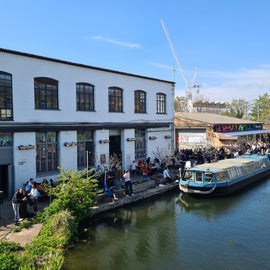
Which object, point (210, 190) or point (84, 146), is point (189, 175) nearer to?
point (210, 190)

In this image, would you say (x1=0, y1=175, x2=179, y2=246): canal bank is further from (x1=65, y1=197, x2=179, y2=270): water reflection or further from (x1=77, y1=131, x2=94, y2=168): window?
(x1=77, y1=131, x2=94, y2=168): window

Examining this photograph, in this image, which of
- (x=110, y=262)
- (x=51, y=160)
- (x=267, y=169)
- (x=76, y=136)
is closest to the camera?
(x=110, y=262)

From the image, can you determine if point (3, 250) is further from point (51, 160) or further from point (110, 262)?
point (51, 160)

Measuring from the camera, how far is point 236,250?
32.8ft

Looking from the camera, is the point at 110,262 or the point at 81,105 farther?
the point at 81,105

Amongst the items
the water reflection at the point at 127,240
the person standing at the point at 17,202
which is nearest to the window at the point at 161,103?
the water reflection at the point at 127,240

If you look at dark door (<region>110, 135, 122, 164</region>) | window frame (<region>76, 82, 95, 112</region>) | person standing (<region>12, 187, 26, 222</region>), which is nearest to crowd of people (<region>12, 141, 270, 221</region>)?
person standing (<region>12, 187, 26, 222</region>)

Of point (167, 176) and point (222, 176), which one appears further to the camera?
point (167, 176)

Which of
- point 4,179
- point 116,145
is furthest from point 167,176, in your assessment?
point 4,179

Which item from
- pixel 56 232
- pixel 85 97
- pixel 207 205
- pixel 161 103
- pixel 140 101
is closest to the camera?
pixel 56 232

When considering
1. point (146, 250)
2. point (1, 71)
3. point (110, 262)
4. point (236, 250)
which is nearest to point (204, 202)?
point (236, 250)

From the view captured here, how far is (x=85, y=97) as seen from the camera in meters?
17.4

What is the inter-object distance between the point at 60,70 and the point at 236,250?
13.0m

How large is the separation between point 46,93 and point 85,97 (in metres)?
2.82
